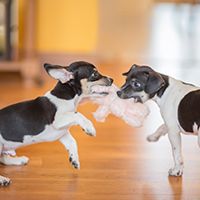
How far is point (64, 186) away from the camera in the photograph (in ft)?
6.66

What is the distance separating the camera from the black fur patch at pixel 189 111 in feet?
6.64

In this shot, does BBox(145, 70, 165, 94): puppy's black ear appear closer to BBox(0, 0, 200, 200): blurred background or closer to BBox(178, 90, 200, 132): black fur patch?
BBox(178, 90, 200, 132): black fur patch

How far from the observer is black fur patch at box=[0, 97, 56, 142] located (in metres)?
2.09

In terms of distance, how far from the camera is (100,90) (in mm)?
2109

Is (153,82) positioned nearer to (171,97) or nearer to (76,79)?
(171,97)

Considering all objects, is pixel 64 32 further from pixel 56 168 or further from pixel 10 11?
pixel 56 168

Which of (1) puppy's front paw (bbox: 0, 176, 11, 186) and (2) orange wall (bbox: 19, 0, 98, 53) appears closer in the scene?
(1) puppy's front paw (bbox: 0, 176, 11, 186)

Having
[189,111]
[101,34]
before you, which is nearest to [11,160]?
[189,111]

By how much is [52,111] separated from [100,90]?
182 millimetres

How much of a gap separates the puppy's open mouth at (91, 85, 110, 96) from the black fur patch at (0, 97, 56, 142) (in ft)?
0.49

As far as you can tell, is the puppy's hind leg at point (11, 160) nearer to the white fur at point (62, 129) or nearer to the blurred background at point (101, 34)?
the white fur at point (62, 129)

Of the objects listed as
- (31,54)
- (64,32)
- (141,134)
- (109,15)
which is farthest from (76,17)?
(141,134)

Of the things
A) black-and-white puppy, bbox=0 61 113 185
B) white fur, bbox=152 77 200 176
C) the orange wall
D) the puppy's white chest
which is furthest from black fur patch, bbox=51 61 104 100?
the orange wall

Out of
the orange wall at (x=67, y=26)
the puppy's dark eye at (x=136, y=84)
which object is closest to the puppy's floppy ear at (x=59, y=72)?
the puppy's dark eye at (x=136, y=84)
